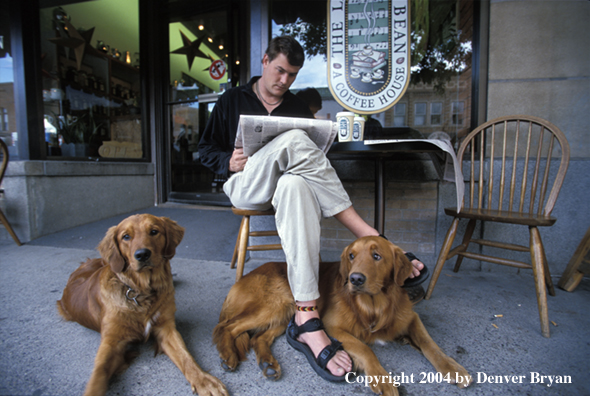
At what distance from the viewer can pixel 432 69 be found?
9.27 feet

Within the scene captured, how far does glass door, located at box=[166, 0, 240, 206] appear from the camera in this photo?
14.2ft

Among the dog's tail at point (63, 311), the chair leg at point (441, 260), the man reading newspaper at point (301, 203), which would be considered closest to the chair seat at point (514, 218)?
the chair leg at point (441, 260)

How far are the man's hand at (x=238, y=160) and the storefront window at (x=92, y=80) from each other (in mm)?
3009

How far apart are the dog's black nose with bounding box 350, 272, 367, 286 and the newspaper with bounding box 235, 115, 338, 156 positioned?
76 cm

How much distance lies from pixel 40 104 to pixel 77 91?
39.6 inches

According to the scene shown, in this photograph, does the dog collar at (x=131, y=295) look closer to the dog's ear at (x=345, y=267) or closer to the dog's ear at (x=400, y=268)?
the dog's ear at (x=345, y=267)

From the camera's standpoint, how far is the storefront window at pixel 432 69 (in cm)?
271

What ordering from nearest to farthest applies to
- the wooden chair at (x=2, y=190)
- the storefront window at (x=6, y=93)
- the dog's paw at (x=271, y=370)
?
the dog's paw at (x=271, y=370), the wooden chair at (x=2, y=190), the storefront window at (x=6, y=93)

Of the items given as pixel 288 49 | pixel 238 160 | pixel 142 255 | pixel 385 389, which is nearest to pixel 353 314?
pixel 385 389

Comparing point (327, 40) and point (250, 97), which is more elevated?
point (327, 40)

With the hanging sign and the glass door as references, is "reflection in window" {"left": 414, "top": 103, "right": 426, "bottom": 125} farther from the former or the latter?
the glass door

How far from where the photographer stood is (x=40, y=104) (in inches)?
133

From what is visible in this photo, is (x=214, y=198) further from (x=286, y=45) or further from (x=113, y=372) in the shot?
(x=113, y=372)

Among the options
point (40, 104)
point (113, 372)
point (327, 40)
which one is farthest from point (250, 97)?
point (40, 104)
